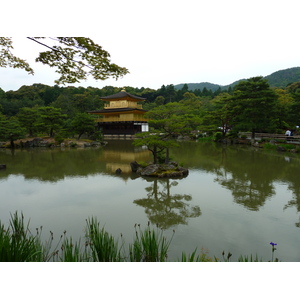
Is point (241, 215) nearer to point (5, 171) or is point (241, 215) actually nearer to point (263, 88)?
point (5, 171)

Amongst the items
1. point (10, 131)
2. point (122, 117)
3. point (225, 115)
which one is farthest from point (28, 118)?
point (225, 115)

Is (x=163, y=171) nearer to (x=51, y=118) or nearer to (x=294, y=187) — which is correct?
(x=294, y=187)

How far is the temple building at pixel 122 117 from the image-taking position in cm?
2856

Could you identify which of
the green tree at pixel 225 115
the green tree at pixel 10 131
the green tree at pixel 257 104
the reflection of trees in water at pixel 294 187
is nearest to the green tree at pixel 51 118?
the green tree at pixel 10 131

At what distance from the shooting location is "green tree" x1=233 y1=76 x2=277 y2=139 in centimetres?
1819

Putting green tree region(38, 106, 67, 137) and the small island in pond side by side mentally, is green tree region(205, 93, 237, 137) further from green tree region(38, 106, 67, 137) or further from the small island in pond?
green tree region(38, 106, 67, 137)

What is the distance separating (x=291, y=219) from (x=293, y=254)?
4.87ft

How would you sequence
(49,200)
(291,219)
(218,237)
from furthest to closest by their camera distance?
(49,200) → (291,219) → (218,237)

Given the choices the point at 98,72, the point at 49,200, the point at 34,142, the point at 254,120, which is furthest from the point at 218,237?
the point at 34,142

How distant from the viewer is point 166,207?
18.5 feet

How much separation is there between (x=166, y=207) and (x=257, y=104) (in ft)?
54.6

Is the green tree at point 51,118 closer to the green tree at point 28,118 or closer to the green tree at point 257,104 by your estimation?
the green tree at point 28,118

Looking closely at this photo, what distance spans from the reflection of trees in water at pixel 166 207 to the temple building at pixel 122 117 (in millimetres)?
21952

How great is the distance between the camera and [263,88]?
18.8m
